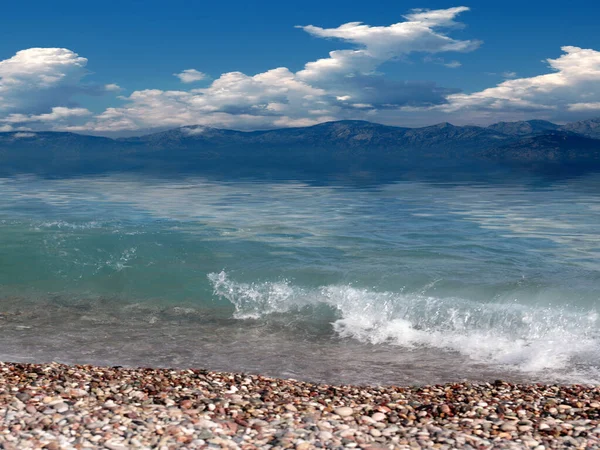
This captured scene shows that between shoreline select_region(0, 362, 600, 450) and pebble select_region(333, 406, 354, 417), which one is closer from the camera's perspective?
shoreline select_region(0, 362, 600, 450)

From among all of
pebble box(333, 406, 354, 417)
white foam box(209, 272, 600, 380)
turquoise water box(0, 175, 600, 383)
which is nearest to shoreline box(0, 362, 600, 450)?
pebble box(333, 406, 354, 417)

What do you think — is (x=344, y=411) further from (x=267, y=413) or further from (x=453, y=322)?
(x=453, y=322)

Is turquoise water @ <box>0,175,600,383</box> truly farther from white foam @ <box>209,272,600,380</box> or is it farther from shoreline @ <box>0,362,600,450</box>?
shoreline @ <box>0,362,600,450</box>

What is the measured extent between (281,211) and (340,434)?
160 ft

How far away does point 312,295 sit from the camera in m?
28.0

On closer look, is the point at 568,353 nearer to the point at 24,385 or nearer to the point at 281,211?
the point at 24,385

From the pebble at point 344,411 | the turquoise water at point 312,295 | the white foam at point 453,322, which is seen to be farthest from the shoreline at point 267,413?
the white foam at point 453,322

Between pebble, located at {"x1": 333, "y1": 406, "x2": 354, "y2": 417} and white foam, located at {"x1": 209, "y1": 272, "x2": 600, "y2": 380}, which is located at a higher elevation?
pebble, located at {"x1": 333, "y1": 406, "x2": 354, "y2": 417}

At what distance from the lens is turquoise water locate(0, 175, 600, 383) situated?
1920 cm

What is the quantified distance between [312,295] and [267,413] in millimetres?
15423

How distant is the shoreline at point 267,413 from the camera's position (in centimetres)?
1116

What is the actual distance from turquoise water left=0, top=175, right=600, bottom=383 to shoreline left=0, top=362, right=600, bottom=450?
282 cm

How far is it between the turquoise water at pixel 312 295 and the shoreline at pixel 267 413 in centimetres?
282

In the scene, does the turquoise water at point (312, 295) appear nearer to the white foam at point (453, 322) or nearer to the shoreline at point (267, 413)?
the white foam at point (453, 322)
